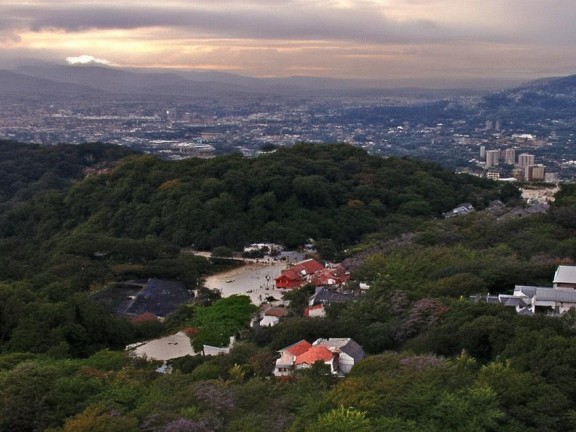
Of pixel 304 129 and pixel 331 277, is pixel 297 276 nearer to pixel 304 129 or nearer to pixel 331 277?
pixel 331 277

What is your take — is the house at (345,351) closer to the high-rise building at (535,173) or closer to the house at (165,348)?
the house at (165,348)

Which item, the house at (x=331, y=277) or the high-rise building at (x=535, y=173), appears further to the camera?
the high-rise building at (x=535, y=173)

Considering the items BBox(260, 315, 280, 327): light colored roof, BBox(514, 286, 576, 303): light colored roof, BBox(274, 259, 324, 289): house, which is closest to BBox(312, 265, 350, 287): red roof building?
BBox(274, 259, 324, 289): house

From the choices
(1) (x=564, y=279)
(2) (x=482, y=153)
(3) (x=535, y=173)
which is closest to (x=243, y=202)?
(1) (x=564, y=279)

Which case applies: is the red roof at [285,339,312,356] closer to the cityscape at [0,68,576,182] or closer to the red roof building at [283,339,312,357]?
the red roof building at [283,339,312,357]

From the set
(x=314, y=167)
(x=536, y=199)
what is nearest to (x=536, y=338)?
(x=314, y=167)

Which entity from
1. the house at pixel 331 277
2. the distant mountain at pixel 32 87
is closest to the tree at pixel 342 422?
the house at pixel 331 277

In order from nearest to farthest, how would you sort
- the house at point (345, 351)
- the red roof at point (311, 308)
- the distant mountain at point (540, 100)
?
the house at point (345, 351) → the red roof at point (311, 308) → the distant mountain at point (540, 100)
